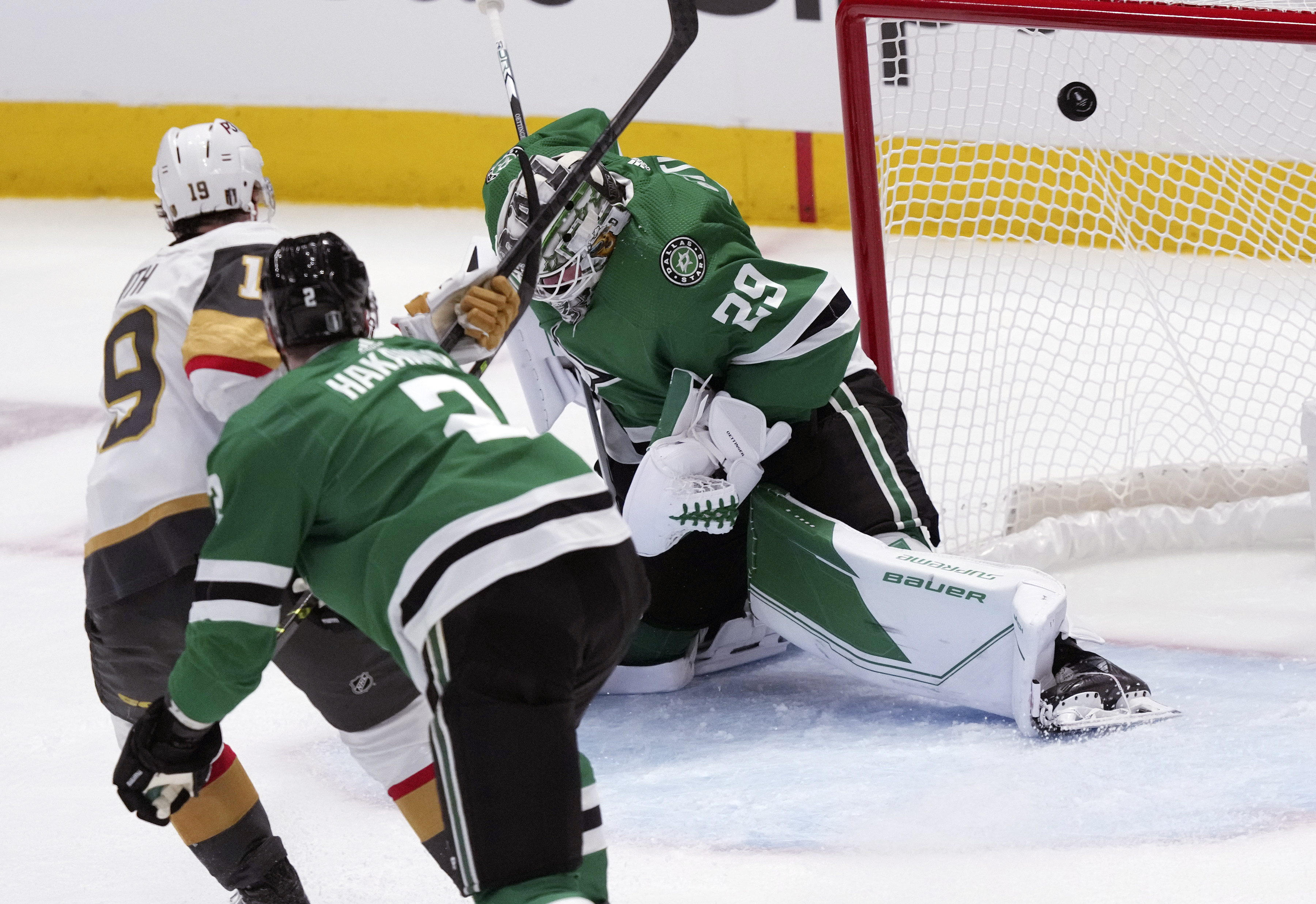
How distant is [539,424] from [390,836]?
93 cm

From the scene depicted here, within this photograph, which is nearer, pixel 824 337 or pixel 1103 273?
pixel 824 337

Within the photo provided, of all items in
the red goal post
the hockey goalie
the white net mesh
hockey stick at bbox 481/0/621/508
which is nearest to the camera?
hockey stick at bbox 481/0/621/508

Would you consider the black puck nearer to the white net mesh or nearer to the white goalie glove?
the white net mesh

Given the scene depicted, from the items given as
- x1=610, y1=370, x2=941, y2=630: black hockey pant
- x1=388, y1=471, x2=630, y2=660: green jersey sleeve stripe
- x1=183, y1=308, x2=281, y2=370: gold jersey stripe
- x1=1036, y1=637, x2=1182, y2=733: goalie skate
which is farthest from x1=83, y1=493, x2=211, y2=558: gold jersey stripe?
x1=1036, y1=637, x2=1182, y2=733: goalie skate

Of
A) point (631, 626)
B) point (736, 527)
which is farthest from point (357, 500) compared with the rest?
point (736, 527)

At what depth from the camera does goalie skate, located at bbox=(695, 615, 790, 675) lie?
8.93 feet

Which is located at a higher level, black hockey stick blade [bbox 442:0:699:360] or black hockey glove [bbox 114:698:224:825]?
black hockey stick blade [bbox 442:0:699:360]

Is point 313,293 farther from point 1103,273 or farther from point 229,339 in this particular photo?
point 1103,273

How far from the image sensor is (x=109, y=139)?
5.31 meters

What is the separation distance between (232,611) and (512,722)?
0.28 meters

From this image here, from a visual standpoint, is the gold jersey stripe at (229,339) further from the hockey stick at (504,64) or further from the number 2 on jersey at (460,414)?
the hockey stick at (504,64)

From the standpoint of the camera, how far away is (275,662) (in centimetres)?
193

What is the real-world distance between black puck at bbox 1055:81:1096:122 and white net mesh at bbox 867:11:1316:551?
57 millimetres

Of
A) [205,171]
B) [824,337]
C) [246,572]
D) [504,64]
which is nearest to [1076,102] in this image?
[824,337]
